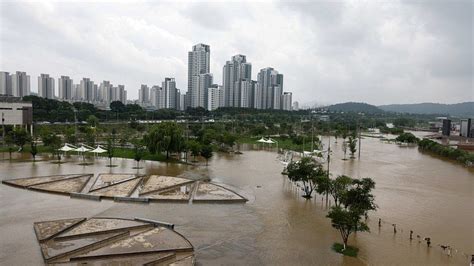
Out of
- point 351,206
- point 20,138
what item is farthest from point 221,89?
point 351,206

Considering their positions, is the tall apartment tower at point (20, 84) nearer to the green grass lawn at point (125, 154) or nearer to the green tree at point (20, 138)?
the green tree at point (20, 138)

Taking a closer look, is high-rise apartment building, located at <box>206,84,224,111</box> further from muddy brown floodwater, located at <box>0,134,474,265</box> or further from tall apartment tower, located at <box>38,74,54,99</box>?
muddy brown floodwater, located at <box>0,134,474,265</box>

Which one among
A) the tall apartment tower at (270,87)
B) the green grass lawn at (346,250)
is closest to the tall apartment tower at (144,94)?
the tall apartment tower at (270,87)

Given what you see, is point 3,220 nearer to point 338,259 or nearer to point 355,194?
point 338,259

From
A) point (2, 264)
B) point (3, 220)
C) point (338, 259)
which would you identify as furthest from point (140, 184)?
point (338, 259)

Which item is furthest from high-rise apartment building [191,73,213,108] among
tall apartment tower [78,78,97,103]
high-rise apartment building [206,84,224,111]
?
tall apartment tower [78,78,97,103]

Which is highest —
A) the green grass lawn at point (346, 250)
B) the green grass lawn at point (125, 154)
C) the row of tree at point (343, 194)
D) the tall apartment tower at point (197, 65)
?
the tall apartment tower at point (197, 65)
